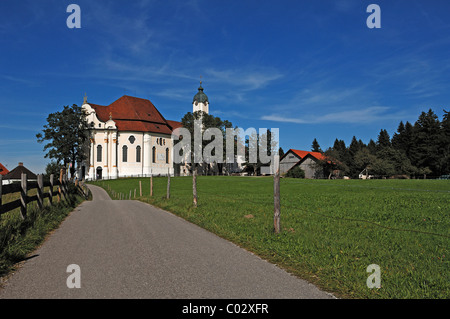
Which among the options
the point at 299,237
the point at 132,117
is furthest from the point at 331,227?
the point at 132,117

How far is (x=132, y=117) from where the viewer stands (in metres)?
80.3

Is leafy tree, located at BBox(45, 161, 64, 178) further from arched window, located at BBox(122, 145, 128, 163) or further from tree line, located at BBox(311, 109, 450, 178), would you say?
tree line, located at BBox(311, 109, 450, 178)

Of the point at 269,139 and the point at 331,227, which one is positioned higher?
the point at 269,139

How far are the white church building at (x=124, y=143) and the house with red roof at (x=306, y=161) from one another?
30.7m

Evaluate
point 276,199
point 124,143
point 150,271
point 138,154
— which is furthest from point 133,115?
point 150,271

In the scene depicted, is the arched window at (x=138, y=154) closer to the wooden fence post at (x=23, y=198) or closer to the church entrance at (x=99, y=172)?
the church entrance at (x=99, y=172)

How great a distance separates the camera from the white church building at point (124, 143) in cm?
7512

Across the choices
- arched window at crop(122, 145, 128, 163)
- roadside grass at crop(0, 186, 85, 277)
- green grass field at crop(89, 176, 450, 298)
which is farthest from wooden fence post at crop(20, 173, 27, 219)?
arched window at crop(122, 145, 128, 163)

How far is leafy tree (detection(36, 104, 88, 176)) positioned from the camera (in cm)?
7206

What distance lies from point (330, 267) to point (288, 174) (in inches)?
2647

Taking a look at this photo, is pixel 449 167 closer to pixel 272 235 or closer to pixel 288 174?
pixel 288 174

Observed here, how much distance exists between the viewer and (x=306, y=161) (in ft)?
243

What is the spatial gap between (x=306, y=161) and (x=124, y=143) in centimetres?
4431

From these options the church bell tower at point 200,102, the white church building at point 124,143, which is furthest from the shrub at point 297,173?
the church bell tower at point 200,102
